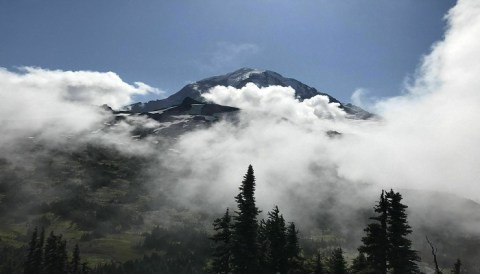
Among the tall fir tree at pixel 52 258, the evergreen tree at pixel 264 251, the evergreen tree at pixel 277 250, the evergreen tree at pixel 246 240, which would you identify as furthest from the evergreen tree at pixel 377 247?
the tall fir tree at pixel 52 258

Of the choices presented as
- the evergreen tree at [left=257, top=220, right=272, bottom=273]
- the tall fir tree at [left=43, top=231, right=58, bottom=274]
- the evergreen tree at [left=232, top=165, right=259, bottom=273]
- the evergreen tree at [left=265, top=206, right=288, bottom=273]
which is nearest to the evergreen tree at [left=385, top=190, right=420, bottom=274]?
the evergreen tree at [left=232, top=165, right=259, bottom=273]

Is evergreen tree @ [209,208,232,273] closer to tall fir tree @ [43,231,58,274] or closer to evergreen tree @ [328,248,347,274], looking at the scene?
evergreen tree @ [328,248,347,274]

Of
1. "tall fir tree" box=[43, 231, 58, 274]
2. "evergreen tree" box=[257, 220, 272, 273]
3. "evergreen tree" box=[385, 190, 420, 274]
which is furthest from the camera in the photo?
"tall fir tree" box=[43, 231, 58, 274]

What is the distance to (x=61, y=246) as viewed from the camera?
109 meters

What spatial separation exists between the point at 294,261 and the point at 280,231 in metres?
4.73

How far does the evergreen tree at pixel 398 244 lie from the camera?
41344 mm

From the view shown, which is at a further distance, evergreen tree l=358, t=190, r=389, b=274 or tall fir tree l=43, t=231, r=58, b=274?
tall fir tree l=43, t=231, r=58, b=274

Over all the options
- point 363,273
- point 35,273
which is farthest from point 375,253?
point 35,273

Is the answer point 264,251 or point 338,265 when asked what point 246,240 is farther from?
point 338,265

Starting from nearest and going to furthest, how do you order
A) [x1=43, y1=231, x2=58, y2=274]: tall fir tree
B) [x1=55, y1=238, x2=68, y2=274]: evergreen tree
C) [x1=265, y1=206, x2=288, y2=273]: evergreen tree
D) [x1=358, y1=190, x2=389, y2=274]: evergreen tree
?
[x1=358, y1=190, x2=389, y2=274]: evergreen tree
[x1=265, y1=206, x2=288, y2=273]: evergreen tree
[x1=43, y1=231, x2=58, y2=274]: tall fir tree
[x1=55, y1=238, x2=68, y2=274]: evergreen tree

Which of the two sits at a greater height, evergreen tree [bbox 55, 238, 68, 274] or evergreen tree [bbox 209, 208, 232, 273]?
evergreen tree [bbox 209, 208, 232, 273]

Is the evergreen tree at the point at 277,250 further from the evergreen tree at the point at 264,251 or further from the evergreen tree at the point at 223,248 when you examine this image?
the evergreen tree at the point at 223,248

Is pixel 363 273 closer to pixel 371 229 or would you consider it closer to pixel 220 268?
pixel 371 229

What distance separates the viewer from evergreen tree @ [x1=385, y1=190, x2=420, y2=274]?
41.3 metres
